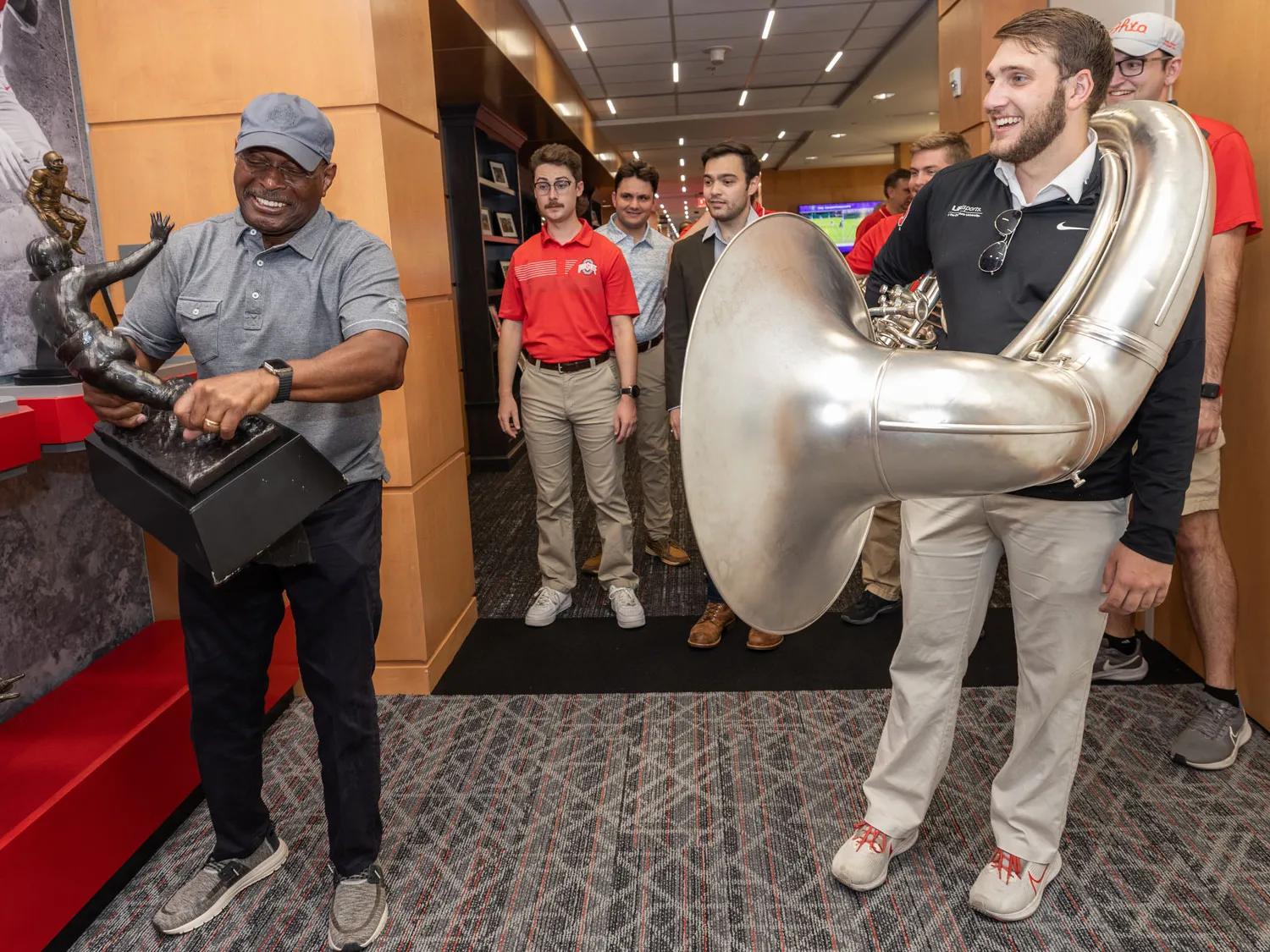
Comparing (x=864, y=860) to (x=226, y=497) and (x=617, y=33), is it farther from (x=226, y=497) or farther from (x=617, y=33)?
(x=617, y=33)

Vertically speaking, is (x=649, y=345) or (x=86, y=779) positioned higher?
(x=649, y=345)

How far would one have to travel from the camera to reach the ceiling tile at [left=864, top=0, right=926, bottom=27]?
19.9 ft

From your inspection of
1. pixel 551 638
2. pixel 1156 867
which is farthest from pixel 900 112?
pixel 1156 867

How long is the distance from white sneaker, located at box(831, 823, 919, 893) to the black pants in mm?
929

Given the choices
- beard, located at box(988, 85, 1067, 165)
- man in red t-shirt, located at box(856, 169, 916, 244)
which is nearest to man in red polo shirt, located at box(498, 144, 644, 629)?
man in red t-shirt, located at box(856, 169, 916, 244)

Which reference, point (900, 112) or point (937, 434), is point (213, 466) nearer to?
point (937, 434)

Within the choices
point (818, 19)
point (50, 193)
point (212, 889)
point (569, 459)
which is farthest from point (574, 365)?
point (818, 19)

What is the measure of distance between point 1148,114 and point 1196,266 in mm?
208

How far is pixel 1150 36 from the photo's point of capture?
209cm

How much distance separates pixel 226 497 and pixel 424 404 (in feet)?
4.52

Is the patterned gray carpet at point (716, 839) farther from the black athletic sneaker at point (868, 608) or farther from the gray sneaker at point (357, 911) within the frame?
the black athletic sneaker at point (868, 608)

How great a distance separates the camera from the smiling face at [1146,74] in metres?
2.11

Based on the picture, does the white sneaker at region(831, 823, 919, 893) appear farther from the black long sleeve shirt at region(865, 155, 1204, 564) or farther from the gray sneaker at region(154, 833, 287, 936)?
the gray sneaker at region(154, 833, 287, 936)

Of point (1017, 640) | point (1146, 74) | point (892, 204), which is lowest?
point (1017, 640)
